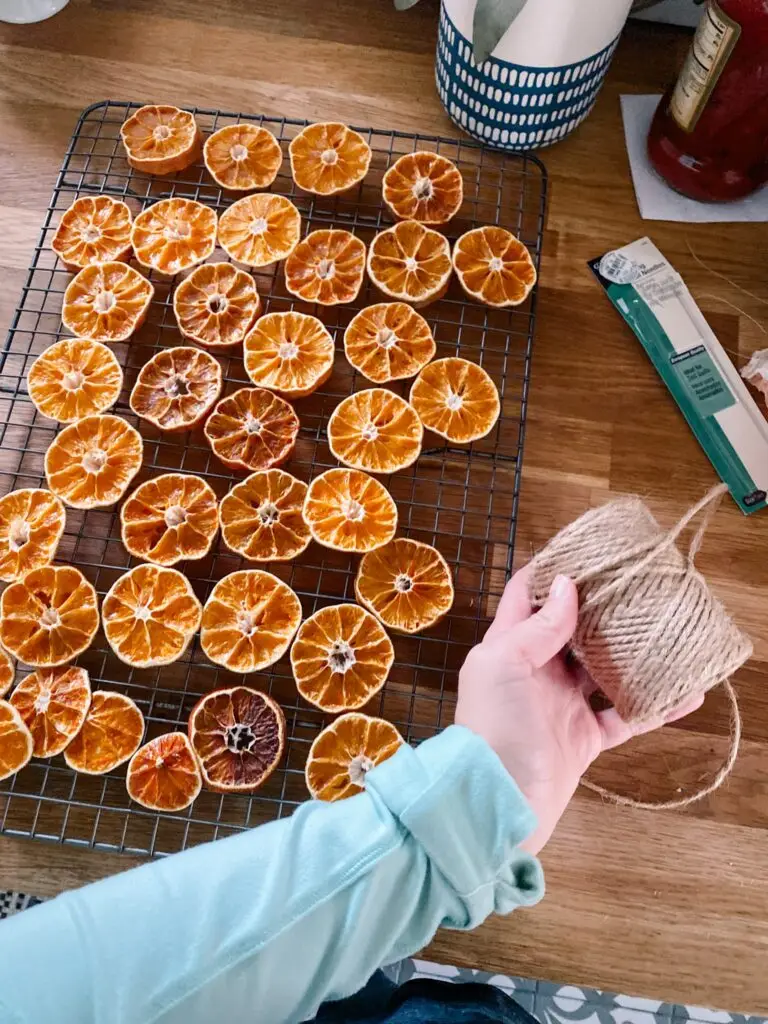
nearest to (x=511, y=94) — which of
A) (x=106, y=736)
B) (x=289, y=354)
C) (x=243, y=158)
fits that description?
(x=243, y=158)

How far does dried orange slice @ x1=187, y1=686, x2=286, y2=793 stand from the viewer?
1.09 meters

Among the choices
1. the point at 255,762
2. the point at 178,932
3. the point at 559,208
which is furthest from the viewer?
the point at 559,208

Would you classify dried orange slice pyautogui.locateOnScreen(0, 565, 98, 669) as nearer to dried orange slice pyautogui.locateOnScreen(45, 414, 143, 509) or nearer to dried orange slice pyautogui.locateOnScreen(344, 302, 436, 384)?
dried orange slice pyautogui.locateOnScreen(45, 414, 143, 509)

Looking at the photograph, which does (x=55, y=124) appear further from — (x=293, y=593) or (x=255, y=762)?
(x=255, y=762)

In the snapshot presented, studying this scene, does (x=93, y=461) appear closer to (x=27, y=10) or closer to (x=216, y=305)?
(x=216, y=305)

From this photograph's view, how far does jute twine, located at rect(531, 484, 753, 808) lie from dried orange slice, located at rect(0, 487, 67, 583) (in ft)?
2.26

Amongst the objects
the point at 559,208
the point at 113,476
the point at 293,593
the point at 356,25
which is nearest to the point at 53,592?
the point at 113,476

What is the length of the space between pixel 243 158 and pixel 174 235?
170 millimetres

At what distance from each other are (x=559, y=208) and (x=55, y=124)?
0.87 meters

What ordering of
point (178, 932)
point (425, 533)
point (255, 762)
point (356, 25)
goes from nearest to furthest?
point (178, 932) < point (255, 762) < point (425, 533) < point (356, 25)

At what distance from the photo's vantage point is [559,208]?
55.5 inches

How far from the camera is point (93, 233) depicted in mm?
1296

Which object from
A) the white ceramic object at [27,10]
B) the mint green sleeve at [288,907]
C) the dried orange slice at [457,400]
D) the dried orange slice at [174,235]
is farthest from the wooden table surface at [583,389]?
the mint green sleeve at [288,907]

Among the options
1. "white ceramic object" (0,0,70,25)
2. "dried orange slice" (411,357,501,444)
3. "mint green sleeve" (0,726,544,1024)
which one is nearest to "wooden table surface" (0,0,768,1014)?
"white ceramic object" (0,0,70,25)
